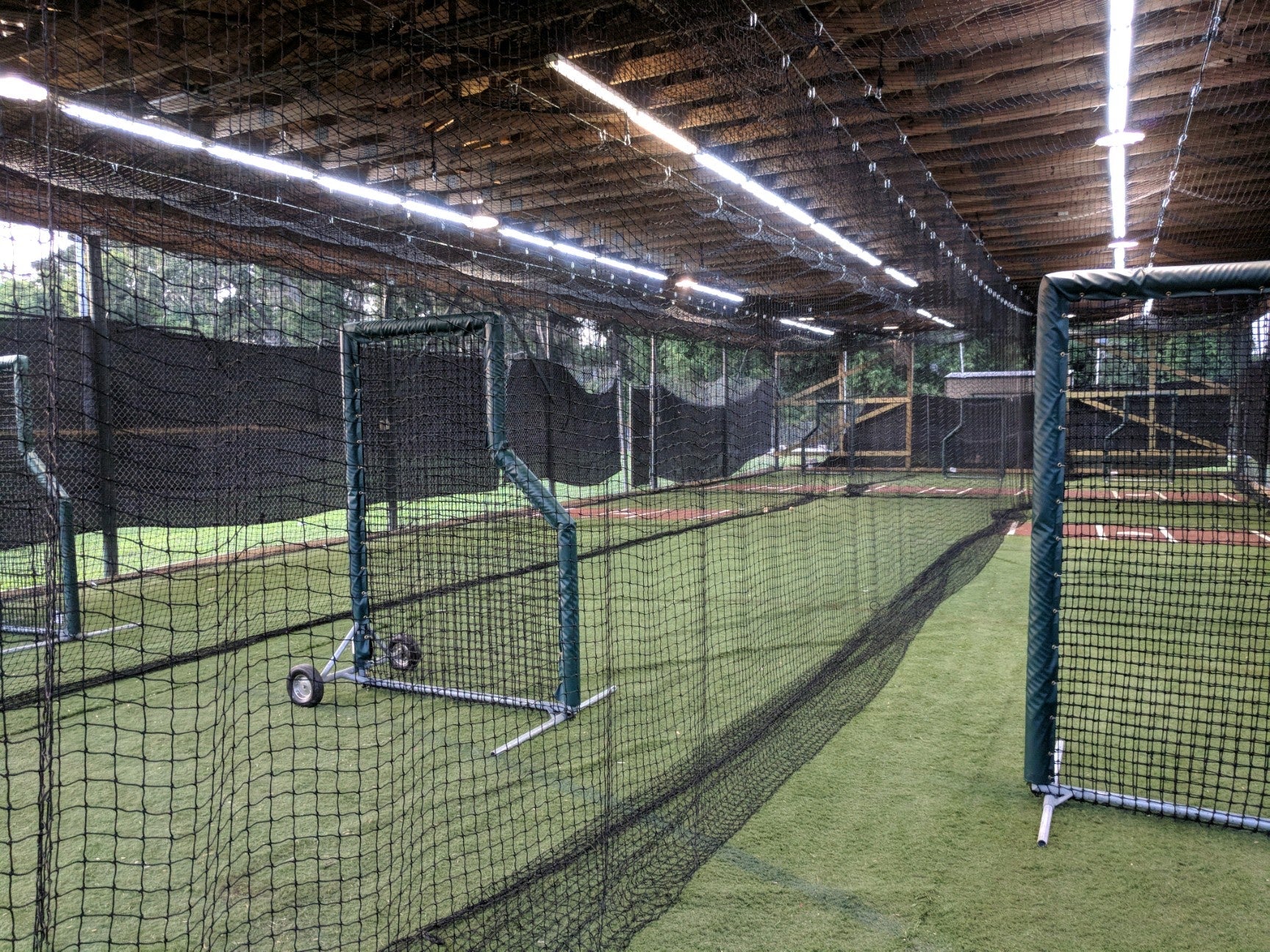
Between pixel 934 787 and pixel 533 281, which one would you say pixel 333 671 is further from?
pixel 533 281

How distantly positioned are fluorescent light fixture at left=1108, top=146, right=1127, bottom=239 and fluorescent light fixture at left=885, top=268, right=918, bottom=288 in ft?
6.17

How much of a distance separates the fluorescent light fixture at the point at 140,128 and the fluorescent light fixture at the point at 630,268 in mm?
3275

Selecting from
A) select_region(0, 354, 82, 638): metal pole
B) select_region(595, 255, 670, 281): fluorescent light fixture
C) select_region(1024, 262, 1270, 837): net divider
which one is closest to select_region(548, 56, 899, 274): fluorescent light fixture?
select_region(595, 255, 670, 281): fluorescent light fixture

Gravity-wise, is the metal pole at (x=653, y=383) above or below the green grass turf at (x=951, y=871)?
above

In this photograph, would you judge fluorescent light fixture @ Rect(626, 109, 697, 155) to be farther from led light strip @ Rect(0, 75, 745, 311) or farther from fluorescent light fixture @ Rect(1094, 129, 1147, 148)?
fluorescent light fixture @ Rect(1094, 129, 1147, 148)

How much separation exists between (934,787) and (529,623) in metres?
2.48

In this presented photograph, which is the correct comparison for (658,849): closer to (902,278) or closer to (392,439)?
(392,439)

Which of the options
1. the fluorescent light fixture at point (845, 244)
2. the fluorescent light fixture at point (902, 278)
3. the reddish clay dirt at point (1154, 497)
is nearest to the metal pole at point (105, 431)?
the fluorescent light fixture at point (845, 244)

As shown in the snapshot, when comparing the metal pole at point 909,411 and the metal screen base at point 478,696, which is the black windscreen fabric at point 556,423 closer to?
the metal screen base at point 478,696

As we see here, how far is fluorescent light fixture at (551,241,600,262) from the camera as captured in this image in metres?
7.48

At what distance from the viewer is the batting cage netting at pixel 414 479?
2.31 m

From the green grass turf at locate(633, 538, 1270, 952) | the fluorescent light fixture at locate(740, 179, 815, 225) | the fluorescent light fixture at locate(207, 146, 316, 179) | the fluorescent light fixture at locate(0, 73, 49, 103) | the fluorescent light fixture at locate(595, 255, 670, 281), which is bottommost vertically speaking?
the green grass turf at locate(633, 538, 1270, 952)

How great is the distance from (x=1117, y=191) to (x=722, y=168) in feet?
13.8

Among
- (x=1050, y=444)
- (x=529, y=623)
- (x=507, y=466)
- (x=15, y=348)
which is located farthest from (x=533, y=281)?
(x=1050, y=444)
